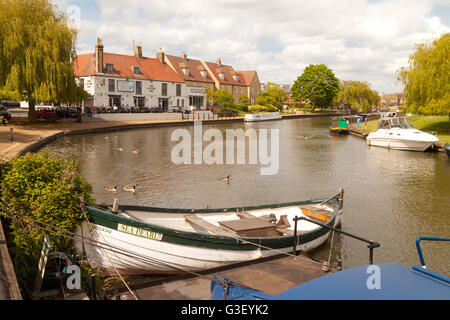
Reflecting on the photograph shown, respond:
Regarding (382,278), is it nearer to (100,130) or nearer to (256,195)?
(256,195)

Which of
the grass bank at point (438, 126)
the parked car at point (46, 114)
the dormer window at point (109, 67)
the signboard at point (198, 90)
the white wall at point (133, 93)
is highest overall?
the dormer window at point (109, 67)

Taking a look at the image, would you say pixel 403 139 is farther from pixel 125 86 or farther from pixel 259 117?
pixel 125 86

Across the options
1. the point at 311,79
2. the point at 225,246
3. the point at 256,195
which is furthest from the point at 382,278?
the point at 311,79

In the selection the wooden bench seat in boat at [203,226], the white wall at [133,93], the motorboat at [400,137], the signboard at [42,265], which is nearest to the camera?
the signboard at [42,265]

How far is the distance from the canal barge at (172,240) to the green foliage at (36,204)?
455mm

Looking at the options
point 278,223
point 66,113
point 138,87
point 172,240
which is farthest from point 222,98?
point 172,240

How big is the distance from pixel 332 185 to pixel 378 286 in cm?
1766

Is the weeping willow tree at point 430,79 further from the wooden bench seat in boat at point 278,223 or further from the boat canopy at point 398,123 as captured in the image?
the wooden bench seat in boat at point 278,223

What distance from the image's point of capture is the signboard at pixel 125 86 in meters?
63.8

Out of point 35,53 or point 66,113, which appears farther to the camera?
point 66,113

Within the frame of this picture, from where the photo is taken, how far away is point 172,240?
9625 millimetres

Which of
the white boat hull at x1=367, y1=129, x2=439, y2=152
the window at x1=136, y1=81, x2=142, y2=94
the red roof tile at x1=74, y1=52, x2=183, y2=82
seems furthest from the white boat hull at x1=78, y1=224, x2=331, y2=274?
the window at x1=136, y1=81, x2=142, y2=94

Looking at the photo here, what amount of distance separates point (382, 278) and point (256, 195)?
14.4 m

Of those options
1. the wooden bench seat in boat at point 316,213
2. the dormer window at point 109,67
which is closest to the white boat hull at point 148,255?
the wooden bench seat in boat at point 316,213
